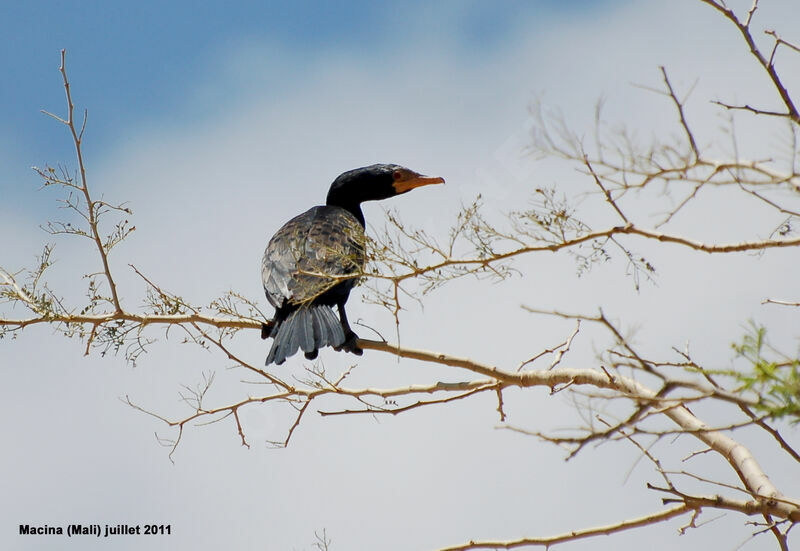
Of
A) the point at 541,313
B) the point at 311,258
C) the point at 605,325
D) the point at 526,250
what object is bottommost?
the point at 605,325

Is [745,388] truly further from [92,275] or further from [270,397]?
[92,275]

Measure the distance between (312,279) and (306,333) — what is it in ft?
1.01

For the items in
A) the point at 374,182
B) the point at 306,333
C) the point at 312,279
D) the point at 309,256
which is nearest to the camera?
the point at 306,333

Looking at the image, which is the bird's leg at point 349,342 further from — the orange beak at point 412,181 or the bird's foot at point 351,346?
the orange beak at point 412,181

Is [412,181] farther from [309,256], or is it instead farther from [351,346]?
[351,346]

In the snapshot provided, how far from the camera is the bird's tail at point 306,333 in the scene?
3980mm

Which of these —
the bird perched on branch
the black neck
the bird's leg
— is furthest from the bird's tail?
the black neck

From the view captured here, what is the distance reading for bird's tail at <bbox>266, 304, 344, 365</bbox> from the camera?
398cm

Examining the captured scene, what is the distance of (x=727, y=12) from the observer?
280cm

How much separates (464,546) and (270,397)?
46.8 inches

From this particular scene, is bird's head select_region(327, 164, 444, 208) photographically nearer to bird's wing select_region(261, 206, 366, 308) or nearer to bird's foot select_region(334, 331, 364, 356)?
bird's wing select_region(261, 206, 366, 308)

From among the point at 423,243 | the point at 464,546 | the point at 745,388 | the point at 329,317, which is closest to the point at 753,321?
the point at 745,388

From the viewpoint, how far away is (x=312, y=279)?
4.21 meters

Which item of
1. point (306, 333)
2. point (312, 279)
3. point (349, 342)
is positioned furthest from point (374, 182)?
point (306, 333)
